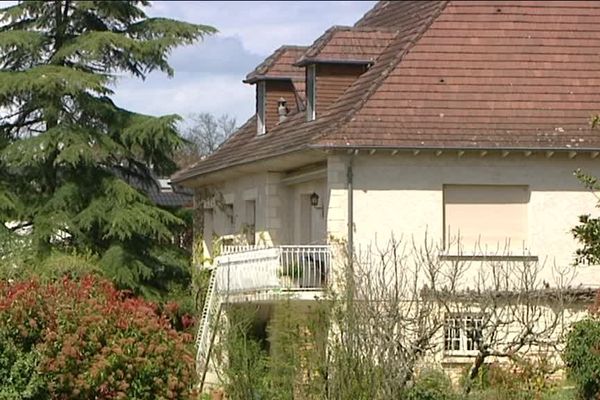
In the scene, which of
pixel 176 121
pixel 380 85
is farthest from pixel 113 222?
pixel 380 85

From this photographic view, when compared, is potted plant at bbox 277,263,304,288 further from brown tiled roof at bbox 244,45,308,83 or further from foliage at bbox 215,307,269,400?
brown tiled roof at bbox 244,45,308,83

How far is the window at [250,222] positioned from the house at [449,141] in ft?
10.5

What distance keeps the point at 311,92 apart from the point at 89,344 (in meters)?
11.1

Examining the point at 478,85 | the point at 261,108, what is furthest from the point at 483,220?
the point at 261,108

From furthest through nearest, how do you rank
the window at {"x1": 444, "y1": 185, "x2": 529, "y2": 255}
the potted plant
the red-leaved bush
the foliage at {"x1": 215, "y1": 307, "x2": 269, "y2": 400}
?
the window at {"x1": 444, "y1": 185, "x2": 529, "y2": 255} < the potted plant < the red-leaved bush < the foliage at {"x1": 215, "y1": 307, "x2": 269, "y2": 400}

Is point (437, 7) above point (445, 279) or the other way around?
above

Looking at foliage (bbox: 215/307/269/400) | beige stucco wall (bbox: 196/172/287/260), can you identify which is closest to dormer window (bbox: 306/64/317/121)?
beige stucco wall (bbox: 196/172/287/260)

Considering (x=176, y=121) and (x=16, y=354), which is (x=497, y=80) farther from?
(x=16, y=354)

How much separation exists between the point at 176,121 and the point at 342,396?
12582 millimetres

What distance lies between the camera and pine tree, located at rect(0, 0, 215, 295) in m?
30.0

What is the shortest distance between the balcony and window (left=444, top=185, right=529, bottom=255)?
8.69ft

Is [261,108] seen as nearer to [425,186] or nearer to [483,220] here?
[425,186]

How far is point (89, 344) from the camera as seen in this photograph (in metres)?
22.2

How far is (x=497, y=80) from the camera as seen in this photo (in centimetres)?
3006
